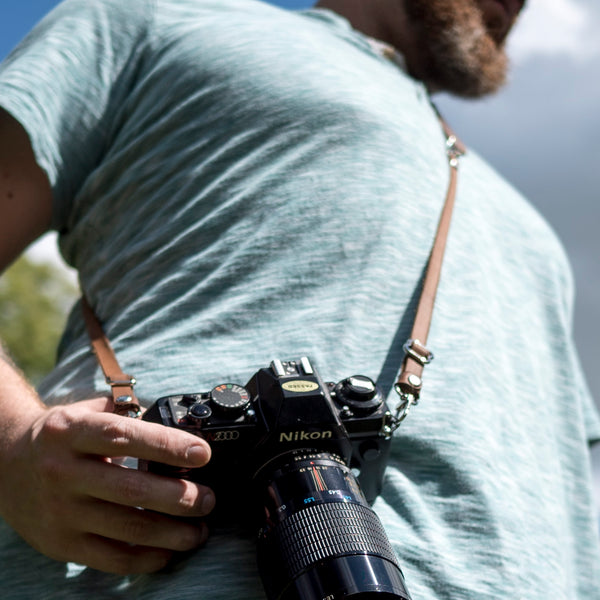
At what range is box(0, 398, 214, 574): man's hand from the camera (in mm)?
840

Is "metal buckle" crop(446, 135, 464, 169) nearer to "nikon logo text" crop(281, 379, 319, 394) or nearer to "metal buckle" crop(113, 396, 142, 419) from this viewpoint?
"nikon logo text" crop(281, 379, 319, 394)

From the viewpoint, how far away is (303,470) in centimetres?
87

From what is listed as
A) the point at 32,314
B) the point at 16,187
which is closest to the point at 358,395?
the point at 16,187

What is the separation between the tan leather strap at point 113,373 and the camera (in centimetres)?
97

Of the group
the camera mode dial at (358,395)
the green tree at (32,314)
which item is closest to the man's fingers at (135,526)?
the camera mode dial at (358,395)

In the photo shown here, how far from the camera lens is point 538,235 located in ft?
5.19

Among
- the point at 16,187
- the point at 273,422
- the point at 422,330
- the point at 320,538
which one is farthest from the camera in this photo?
the point at 16,187

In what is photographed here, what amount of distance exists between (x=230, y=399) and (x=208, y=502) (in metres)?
0.13

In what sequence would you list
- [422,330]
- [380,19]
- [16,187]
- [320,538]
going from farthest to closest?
[380,19] → [16,187] → [422,330] → [320,538]

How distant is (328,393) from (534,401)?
0.49 meters

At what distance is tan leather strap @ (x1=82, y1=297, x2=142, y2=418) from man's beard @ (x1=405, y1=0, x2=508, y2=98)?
119 cm

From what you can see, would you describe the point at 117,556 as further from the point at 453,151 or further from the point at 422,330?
the point at 453,151

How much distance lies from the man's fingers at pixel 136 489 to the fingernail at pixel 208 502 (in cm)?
1

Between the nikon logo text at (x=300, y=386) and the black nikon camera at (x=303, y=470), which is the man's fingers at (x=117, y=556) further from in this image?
the nikon logo text at (x=300, y=386)
